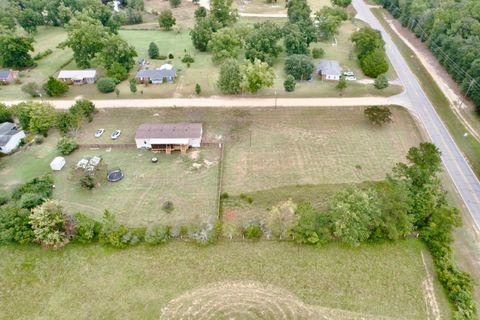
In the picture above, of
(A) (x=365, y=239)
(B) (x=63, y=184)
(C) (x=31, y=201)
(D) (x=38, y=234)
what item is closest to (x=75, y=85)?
(B) (x=63, y=184)

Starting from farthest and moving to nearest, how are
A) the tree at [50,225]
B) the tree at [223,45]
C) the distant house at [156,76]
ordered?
the tree at [223,45]
the distant house at [156,76]
the tree at [50,225]

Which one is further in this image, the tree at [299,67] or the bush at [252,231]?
the tree at [299,67]

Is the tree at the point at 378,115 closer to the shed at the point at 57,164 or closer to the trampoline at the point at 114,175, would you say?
the trampoline at the point at 114,175

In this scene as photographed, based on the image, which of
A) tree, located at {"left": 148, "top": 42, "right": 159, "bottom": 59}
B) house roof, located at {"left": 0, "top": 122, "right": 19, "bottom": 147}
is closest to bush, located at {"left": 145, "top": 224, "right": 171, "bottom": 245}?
house roof, located at {"left": 0, "top": 122, "right": 19, "bottom": 147}

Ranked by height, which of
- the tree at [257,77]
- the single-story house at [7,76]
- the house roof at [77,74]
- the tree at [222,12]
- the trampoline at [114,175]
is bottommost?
the trampoline at [114,175]

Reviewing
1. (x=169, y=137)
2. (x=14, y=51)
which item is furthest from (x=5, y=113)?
(x=169, y=137)

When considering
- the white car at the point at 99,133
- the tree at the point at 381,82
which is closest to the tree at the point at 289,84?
the tree at the point at 381,82

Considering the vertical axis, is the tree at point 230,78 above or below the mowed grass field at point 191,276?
above
